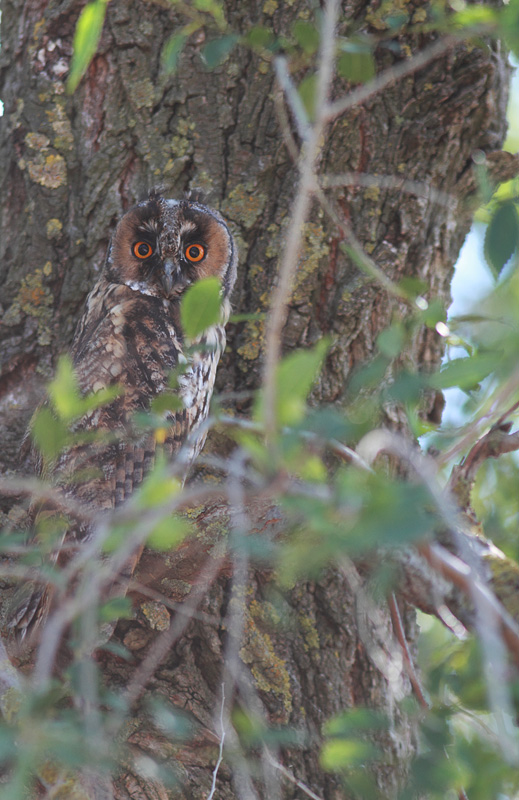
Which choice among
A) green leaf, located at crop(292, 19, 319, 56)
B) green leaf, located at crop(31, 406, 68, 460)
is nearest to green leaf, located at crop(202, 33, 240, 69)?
green leaf, located at crop(292, 19, 319, 56)

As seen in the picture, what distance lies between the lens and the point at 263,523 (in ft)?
5.22

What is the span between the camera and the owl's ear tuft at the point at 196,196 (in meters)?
2.35

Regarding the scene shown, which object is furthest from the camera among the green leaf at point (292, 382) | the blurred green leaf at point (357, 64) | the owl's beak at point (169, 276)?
the owl's beak at point (169, 276)

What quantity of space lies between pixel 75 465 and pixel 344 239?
3.59 ft

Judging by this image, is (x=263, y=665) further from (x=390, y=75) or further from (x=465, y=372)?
(x=390, y=75)

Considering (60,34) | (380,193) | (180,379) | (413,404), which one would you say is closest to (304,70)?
(380,193)

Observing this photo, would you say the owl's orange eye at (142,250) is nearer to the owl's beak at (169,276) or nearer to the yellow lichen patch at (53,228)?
the owl's beak at (169,276)

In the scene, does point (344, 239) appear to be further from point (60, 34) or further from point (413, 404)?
point (413, 404)

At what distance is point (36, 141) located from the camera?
96.1 inches

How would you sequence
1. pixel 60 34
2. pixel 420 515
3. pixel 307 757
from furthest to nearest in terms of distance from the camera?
pixel 60 34 → pixel 307 757 → pixel 420 515

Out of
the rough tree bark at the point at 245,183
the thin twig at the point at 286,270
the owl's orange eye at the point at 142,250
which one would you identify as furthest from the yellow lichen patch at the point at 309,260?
the thin twig at the point at 286,270

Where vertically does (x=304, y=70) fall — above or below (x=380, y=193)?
above

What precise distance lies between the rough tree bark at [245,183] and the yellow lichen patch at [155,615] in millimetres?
167

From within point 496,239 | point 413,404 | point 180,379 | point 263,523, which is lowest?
point 413,404
